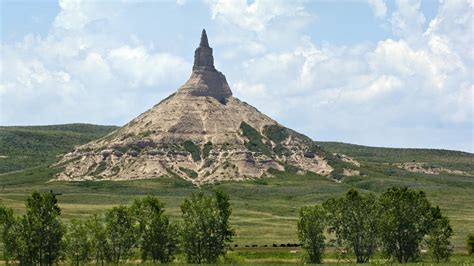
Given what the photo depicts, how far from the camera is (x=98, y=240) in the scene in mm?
130125

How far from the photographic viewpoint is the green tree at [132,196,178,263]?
439 feet

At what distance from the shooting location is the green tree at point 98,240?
426 ft

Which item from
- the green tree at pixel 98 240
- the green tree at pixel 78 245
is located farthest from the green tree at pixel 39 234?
the green tree at pixel 98 240

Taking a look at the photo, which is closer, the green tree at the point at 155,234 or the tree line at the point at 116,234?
the tree line at the point at 116,234

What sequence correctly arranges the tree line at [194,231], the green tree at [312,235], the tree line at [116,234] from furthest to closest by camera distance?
the green tree at [312,235], the tree line at [194,231], the tree line at [116,234]

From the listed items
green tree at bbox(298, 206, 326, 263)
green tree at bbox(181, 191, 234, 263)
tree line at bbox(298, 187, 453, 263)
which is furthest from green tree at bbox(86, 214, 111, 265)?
tree line at bbox(298, 187, 453, 263)

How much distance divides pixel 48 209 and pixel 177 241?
21.7 meters

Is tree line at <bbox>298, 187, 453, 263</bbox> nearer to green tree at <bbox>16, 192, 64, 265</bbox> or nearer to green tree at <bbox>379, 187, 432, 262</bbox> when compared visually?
Result: green tree at <bbox>379, 187, 432, 262</bbox>

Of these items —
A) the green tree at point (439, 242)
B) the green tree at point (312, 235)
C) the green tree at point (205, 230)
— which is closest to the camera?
the green tree at point (205, 230)

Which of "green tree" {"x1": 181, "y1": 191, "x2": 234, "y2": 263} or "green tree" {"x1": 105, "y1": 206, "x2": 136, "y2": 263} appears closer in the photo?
"green tree" {"x1": 105, "y1": 206, "x2": 136, "y2": 263}

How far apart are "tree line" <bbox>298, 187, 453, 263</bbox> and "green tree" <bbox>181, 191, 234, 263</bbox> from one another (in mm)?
13440

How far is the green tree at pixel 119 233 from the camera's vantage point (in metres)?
132

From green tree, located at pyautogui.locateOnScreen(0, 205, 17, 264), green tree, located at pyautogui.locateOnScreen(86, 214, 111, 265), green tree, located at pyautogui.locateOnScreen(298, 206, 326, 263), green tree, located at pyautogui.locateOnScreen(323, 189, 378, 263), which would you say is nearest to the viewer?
green tree, located at pyautogui.locateOnScreen(0, 205, 17, 264)

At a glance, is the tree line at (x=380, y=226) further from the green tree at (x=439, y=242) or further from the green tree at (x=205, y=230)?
the green tree at (x=205, y=230)
